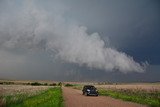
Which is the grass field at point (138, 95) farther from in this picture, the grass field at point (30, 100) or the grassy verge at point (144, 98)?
the grass field at point (30, 100)

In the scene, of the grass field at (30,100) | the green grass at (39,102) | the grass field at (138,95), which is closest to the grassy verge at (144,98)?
the grass field at (138,95)

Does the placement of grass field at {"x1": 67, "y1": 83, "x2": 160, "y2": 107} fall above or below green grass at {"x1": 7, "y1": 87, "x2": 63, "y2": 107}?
above

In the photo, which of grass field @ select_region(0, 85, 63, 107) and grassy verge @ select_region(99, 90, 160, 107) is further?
grassy verge @ select_region(99, 90, 160, 107)

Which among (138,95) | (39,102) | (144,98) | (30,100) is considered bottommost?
(39,102)

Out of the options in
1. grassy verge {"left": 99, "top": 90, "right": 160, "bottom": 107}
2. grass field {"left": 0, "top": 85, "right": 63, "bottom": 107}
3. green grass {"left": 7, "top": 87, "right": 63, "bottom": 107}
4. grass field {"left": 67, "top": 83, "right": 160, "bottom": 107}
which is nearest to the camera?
grass field {"left": 0, "top": 85, "right": 63, "bottom": 107}

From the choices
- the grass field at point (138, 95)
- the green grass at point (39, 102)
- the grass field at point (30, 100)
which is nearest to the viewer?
the grass field at point (30, 100)

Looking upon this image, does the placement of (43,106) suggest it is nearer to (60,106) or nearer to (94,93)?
(60,106)

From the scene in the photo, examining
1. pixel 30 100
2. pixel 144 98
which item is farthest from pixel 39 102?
pixel 144 98

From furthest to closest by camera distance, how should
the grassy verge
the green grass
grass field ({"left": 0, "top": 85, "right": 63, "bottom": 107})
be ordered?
1. the grassy verge
2. the green grass
3. grass field ({"left": 0, "top": 85, "right": 63, "bottom": 107})

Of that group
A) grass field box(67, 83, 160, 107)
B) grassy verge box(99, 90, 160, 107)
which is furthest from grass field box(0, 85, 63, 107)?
grass field box(67, 83, 160, 107)

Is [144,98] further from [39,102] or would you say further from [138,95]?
[39,102]

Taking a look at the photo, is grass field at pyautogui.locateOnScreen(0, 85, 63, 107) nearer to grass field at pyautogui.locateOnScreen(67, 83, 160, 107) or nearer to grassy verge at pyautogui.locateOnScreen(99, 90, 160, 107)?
grassy verge at pyautogui.locateOnScreen(99, 90, 160, 107)

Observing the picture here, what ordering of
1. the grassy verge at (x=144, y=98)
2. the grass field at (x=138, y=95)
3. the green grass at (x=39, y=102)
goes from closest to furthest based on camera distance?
the green grass at (x=39, y=102), the grassy verge at (x=144, y=98), the grass field at (x=138, y=95)

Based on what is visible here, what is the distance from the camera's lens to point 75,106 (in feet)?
105
